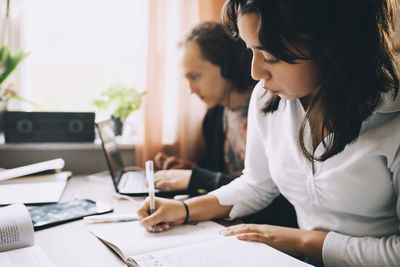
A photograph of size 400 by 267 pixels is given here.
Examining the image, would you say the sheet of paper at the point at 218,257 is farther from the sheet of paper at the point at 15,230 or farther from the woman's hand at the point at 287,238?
the sheet of paper at the point at 15,230

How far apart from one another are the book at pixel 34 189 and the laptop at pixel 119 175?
18 cm

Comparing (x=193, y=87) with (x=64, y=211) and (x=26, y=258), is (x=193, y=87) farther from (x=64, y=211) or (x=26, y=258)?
(x=26, y=258)

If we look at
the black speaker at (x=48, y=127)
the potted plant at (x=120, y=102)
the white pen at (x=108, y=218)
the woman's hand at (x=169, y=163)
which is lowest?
the woman's hand at (x=169, y=163)

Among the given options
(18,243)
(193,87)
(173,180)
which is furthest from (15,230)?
(193,87)

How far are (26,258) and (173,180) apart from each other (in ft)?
2.05

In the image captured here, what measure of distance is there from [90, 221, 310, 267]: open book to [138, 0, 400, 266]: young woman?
0.12ft

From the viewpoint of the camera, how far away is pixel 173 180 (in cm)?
120

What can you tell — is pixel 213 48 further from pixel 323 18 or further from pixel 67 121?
pixel 323 18

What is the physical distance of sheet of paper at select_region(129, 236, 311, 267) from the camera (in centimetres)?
59

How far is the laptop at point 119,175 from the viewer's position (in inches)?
43.7

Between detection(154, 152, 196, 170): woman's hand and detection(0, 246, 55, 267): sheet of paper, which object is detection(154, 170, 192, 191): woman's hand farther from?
detection(0, 246, 55, 267): sheet of paper

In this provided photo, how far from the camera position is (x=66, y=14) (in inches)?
72.6

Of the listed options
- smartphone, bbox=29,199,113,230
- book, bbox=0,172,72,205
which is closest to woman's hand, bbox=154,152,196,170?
book, bbox=0,172,72,205

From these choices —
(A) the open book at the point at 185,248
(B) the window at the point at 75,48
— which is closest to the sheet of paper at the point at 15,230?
(A) the open book at the point at 185,248
